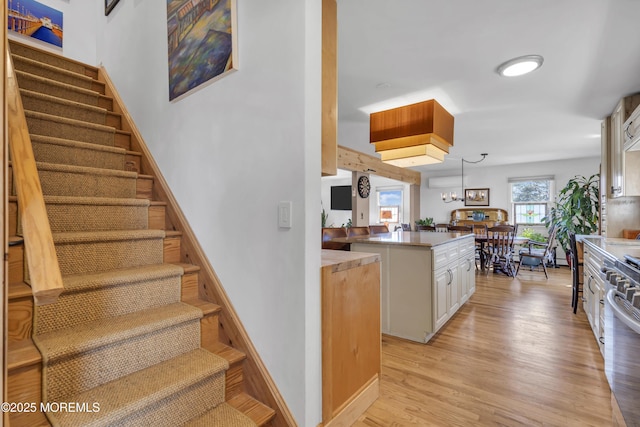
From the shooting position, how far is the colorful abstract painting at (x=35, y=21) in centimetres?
318

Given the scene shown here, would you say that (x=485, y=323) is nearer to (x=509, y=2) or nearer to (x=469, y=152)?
(x=509, y=2)

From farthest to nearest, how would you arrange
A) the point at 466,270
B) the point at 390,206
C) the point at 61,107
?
the point at 390,206 < the point at 466,270 < the point at 61,107

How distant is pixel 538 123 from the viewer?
4.36m

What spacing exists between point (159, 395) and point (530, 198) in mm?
8555

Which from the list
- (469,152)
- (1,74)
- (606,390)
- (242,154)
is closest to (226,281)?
(242,154)

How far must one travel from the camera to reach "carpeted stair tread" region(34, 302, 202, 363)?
1189 mm

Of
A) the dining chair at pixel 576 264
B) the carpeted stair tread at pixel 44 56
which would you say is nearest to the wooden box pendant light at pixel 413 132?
the dining chair at pixel 576 264

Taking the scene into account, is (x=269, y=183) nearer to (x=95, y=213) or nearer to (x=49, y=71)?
(x=95, y=213)

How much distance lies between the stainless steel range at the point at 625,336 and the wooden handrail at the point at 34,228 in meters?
2.04

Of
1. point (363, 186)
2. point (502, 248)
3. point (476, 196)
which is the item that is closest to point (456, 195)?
point (476, 196)

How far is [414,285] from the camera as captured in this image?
281 cm

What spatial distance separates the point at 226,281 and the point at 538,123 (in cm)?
470

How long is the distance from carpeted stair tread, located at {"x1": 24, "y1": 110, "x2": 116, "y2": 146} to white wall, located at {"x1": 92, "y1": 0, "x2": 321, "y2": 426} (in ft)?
3.06

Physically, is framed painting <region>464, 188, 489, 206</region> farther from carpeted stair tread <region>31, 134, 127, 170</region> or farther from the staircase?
carpeted stair tread <region>31, 134, 127, 170</region>
